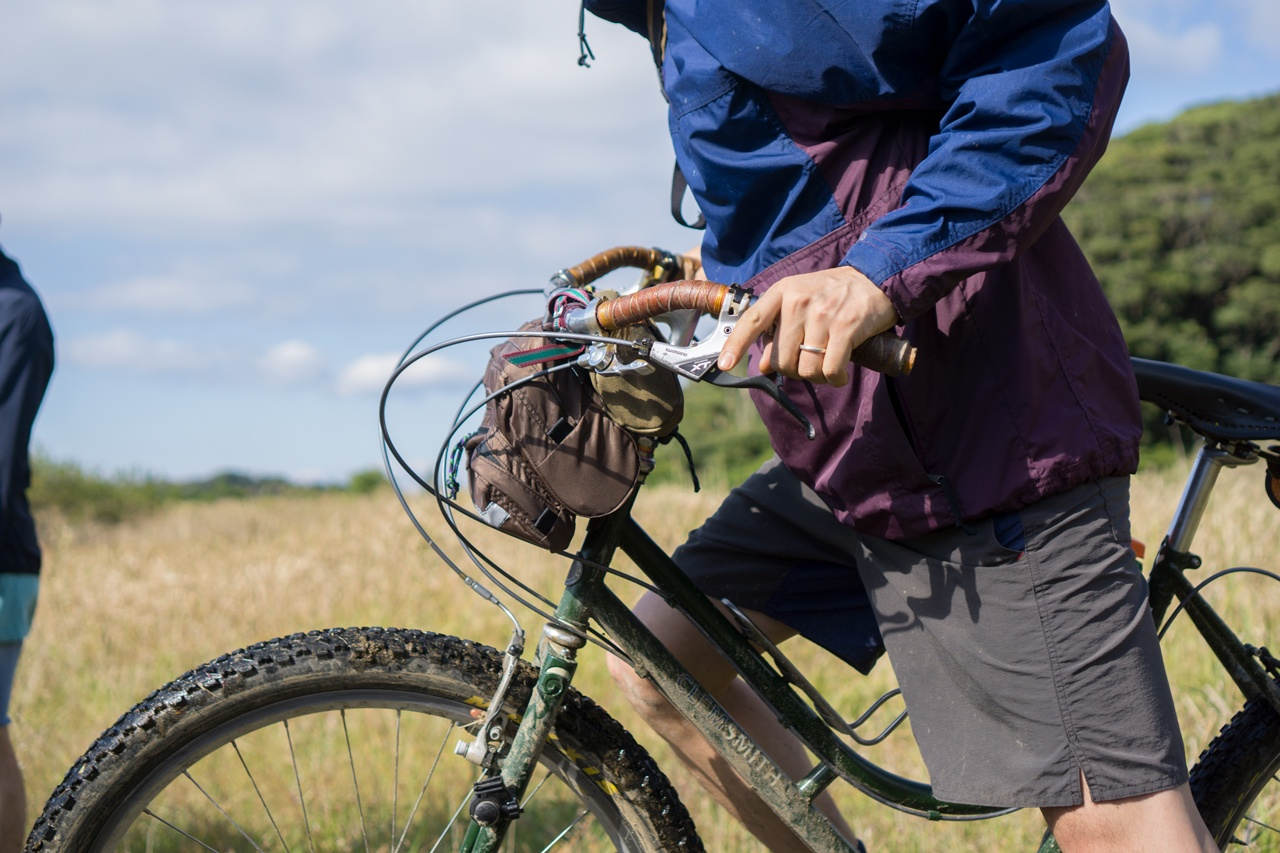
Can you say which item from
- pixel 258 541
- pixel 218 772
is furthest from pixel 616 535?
pixel 258 541

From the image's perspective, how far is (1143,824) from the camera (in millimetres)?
1695

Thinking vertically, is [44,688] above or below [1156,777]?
above

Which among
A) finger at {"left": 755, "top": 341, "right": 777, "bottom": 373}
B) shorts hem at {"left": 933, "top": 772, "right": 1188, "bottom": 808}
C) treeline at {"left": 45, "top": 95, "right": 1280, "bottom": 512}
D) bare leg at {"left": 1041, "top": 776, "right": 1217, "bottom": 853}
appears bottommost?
bare leg at {"left": 1041, "top": 776, "right": 1217, "bottom": 853}

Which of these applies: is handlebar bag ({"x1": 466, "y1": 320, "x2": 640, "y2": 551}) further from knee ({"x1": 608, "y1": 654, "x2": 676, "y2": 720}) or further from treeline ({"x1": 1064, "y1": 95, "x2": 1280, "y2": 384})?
treeline ({"x1": 1064, "y1": 95, "x2": 1280, "y2": 384})

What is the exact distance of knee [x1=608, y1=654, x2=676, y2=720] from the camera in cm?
215

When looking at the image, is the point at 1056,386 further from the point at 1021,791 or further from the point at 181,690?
the point at 181,690

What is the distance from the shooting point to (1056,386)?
168 centimetres

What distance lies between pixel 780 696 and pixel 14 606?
2.13m

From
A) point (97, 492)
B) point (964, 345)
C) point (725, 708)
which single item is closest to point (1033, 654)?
point (964, 345)

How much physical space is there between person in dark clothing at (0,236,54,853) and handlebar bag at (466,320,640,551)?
71.7 inches

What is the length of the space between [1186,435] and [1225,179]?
172 inches

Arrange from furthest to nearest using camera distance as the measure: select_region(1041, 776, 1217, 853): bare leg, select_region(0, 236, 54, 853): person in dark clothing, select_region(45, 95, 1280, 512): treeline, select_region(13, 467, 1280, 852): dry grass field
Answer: select_region(45, 95, 1280, 512): treeline < select_region(13, 467, 1280, 852): dry grass field < select_region(0, 236, 54, 853): person in dark clothing < select_region(1041, 776, 1217, 853): bare leg

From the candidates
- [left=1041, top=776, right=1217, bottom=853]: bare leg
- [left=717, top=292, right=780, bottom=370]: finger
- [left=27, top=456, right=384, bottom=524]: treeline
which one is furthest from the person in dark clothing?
[left=27, top=456, right=384, bottom=524]: treeline

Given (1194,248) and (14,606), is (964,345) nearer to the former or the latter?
(14,606)
